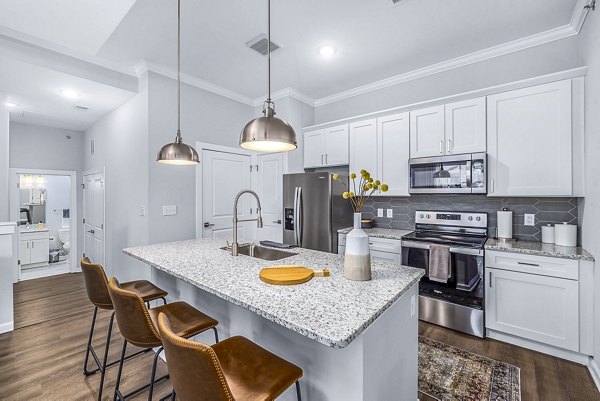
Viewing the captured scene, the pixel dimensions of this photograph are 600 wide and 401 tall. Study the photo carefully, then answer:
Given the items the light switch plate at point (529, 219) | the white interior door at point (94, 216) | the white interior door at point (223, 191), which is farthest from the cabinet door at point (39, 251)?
the light switch plate at point (529, 219)

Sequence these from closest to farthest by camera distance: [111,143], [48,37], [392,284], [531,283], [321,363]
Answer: [321,363], [392,284], [531,283], [48,37], [111,143]

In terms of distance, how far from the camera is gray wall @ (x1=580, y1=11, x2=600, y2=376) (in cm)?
200

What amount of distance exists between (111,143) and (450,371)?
16.0 ft

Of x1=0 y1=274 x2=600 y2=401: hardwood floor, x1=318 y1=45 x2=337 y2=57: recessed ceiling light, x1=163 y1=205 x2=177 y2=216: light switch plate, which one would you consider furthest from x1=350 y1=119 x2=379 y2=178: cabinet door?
x1=163 y1=205 x2=177 y2=216: light switch plate

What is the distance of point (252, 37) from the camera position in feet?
8.80

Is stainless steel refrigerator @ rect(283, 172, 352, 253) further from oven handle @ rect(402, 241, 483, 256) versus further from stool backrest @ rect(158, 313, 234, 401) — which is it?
stool backrest @ rect(158, 313, 234, 401)

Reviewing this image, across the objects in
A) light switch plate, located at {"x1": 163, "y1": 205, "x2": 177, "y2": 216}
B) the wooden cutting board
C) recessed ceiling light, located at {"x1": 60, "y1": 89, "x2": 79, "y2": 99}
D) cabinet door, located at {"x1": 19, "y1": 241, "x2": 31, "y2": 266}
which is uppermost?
recessed ceiling light, located at {"x1": 60, "y1": 89, "x2": 79, "y2": 99}

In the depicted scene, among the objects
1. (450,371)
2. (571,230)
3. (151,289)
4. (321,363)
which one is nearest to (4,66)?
(151,289)

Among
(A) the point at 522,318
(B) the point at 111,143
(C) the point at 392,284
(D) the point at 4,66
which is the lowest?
(A) the point at 522,318

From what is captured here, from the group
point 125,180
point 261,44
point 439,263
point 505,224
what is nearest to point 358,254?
point 439,263

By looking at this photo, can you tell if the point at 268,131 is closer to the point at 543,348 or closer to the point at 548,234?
the point at 548,234

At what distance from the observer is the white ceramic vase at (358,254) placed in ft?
4.66

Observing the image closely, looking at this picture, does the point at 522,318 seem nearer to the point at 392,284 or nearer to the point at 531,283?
the point at 531,283

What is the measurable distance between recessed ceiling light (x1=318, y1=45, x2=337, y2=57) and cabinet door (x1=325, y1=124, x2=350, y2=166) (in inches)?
39.8
